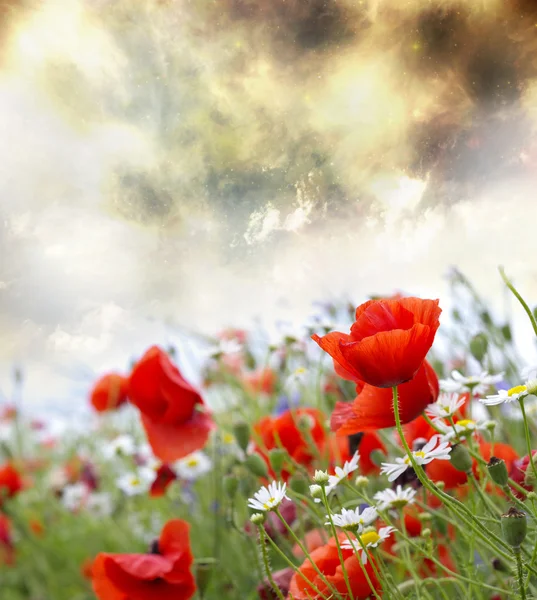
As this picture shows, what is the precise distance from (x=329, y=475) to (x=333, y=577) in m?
0.06

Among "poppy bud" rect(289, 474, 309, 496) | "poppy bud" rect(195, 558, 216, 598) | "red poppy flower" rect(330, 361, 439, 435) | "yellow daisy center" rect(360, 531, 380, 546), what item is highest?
"poppy bud" rect(289, 474, 309, 496)

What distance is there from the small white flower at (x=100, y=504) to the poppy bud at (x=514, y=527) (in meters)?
1.20

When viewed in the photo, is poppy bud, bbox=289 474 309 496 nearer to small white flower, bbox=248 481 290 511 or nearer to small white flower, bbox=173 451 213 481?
small white flower, bbox=248 481 290 511

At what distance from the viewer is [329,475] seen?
429mm

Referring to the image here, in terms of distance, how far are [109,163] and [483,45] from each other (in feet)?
1.87

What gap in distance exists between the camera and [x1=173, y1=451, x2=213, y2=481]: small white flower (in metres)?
1.02

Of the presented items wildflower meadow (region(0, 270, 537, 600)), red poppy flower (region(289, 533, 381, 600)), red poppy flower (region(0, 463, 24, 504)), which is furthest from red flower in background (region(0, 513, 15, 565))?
red poppy flower (region(289, 533, 381, 600))

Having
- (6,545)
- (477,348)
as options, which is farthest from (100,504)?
(477,348)

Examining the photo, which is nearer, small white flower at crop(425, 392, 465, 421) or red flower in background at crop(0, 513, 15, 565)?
small white flower at crop(425, 392, 465, 421)

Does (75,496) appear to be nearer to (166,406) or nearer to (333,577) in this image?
(166,406)

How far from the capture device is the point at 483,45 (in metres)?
0.74

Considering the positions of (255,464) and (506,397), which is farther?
(255,464)

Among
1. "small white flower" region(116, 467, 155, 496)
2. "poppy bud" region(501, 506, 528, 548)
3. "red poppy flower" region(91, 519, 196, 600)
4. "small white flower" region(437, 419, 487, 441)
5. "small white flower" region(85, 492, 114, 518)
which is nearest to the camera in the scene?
"poppy bud" region(501, 506, 528, 548)

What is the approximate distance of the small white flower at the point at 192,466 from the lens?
1.02 meters
